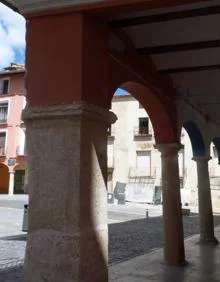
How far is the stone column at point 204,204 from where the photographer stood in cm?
900

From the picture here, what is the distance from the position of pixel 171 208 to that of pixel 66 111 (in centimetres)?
367

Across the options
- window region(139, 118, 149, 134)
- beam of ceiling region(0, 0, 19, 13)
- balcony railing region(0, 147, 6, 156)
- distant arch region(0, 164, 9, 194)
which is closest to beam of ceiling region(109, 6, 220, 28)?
beam of ceiling region(0, 0, 19, 13)

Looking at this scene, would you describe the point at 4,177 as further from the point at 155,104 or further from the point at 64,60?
the point at 64,60

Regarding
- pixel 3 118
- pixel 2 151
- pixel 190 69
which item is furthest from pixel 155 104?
pixel 3 118

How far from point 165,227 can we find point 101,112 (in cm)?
350

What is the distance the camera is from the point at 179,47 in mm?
5035

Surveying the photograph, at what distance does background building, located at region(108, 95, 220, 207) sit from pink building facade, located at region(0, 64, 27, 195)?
7.25 m

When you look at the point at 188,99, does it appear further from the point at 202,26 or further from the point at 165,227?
the point at 202,26

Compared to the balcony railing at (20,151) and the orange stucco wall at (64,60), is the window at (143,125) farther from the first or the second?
the orange stucco wall at (64,60)

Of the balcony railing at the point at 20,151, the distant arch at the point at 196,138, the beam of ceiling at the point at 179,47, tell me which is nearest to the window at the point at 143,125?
the balcony railing at the point at 20,151

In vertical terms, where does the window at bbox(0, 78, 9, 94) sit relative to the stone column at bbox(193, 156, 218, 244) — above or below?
above

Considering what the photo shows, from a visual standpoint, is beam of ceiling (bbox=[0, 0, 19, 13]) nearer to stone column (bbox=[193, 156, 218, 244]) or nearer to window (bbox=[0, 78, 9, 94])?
stone column (bbox=[193, 156, 218, 244])

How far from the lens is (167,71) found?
6.06 m

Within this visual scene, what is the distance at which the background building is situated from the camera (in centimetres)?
2833
